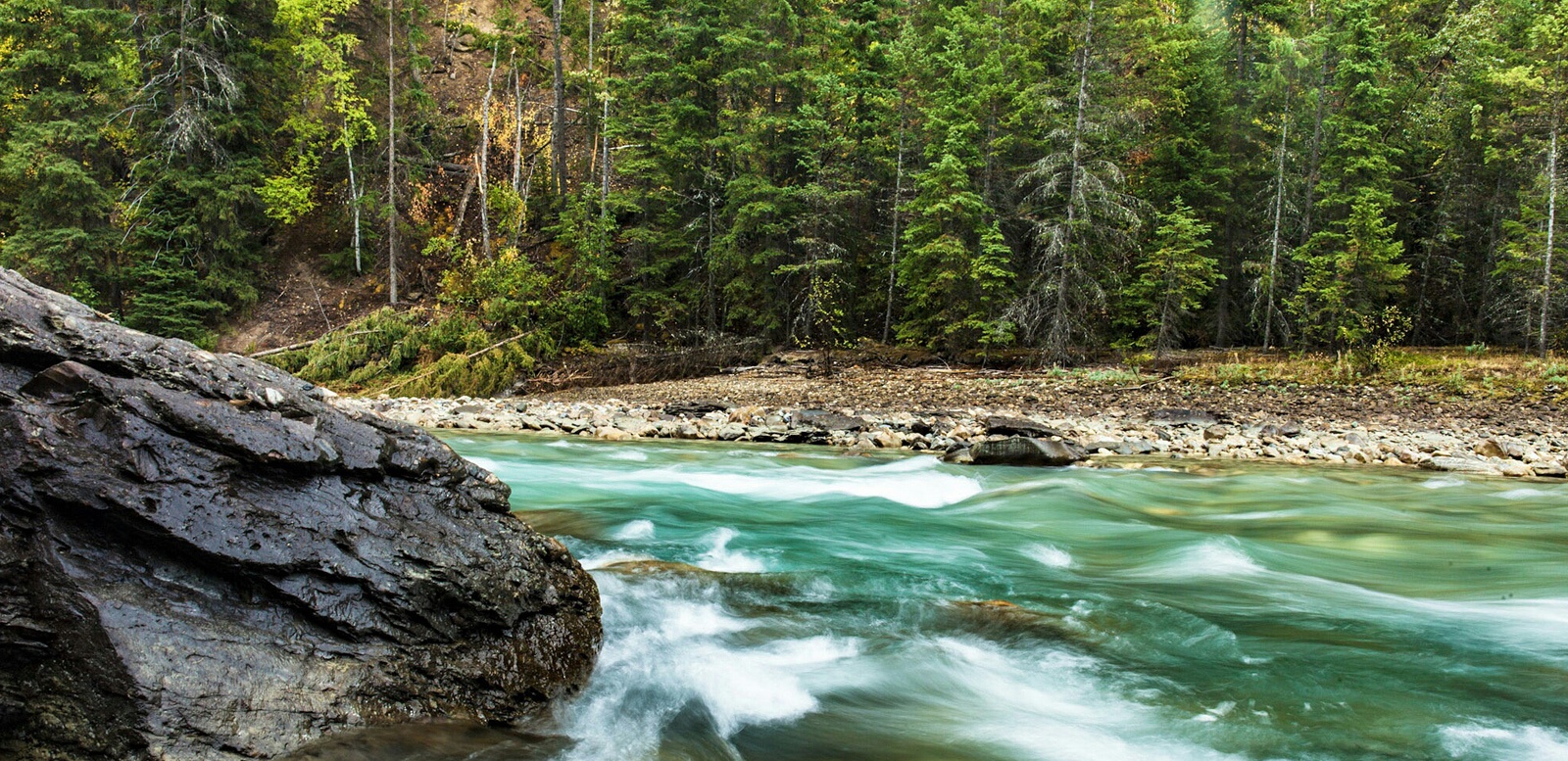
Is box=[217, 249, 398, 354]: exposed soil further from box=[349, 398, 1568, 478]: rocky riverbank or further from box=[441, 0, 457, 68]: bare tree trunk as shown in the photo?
box=[349, 398, 1568, 478]: rocky riverbank

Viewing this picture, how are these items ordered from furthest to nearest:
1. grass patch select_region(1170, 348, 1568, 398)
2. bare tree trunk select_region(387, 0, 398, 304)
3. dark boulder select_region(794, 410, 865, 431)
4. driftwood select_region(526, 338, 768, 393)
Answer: bare tree trunk select_region(387, 0, 398, 304), driftwood select_region(526, 338, 768, 393), grass patch select_region(1170, 348, 1568, 398), dark boulder select_region(794, 410, 865, 431)

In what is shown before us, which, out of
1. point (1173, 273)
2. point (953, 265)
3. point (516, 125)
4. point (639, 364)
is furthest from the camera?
point (516, 125)

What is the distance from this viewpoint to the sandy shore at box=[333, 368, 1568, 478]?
1105cm

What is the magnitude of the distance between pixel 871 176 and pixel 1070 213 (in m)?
7.21

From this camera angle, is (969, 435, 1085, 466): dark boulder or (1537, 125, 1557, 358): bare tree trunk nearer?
(969, 435, 1085, 466): dark boulder

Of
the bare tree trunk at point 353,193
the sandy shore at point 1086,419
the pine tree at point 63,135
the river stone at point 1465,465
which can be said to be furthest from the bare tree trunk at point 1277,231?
the pine tree at point 63,135

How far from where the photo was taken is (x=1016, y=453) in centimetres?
985

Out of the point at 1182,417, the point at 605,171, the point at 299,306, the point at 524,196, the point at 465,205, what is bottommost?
the point at 1182,417

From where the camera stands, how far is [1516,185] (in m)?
23.7

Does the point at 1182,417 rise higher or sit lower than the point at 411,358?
lower

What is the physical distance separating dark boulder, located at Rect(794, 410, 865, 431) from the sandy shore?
4 centimetres

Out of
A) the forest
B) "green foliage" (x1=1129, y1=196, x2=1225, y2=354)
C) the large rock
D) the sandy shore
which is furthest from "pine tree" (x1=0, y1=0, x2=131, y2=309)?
"green foliage" (x1=1129, y1=196, x2=1225, y2=354)

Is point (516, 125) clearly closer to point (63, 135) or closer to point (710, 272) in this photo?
point (710, 272)

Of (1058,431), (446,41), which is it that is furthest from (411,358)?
(446,41)
